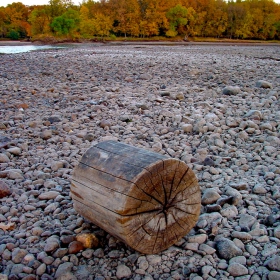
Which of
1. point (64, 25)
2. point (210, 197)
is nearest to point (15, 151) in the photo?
point (210, 197)

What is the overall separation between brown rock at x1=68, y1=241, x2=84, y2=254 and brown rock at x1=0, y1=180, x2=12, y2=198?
1116 mm

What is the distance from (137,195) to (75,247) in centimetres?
72

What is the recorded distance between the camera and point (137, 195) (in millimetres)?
2156

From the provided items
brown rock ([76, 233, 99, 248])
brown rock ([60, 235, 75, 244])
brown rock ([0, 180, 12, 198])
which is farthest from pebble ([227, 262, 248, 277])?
brown rock ([0, 180, 12, 198])

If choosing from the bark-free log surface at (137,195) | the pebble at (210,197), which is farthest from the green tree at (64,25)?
the bark-free log surface at (137,195)

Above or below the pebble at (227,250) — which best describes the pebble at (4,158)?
above

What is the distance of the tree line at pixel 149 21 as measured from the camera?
55.3 meters

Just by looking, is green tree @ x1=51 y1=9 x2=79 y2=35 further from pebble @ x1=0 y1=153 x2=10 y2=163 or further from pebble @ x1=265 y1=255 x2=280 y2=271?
pebble @ x1=265 y1=255 x2=280 y2=271

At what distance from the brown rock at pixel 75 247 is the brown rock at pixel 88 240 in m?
0.03

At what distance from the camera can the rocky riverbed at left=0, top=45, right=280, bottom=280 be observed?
231 centimetres

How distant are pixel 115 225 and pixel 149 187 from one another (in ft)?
1.16

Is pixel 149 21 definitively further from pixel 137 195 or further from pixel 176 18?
pixel 137 195

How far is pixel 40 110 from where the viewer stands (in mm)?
6082

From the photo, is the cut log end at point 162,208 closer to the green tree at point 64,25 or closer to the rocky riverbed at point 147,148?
the rocky riverbed at point 147,148
